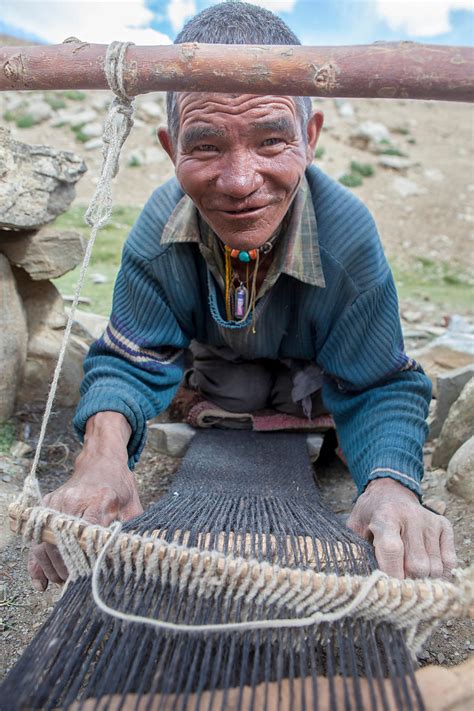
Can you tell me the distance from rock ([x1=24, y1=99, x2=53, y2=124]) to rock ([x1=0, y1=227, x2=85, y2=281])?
841cm

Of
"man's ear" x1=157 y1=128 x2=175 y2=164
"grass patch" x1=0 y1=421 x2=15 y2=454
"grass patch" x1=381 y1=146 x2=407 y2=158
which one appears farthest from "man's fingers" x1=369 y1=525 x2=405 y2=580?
"grass patch" x1=381 y1=146 x2=407 y2=158

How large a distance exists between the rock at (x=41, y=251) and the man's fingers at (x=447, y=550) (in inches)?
74.4

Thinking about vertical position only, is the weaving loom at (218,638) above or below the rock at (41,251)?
below

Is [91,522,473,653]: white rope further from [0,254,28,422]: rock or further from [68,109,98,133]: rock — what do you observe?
[68,109,98,133]: rock

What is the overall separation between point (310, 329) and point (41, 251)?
1241mm

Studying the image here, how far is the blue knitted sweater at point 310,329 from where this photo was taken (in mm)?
1777

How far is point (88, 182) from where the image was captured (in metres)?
8.45

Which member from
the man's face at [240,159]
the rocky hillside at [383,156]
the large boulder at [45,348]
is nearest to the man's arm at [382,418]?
the man's face at [240,159]

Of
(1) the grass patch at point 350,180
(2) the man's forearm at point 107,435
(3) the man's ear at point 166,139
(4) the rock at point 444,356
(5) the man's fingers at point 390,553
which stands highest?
(3) the man's ear at point 166,139

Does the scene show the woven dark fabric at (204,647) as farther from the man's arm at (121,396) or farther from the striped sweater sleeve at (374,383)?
the striped sweater sleeve at (374,383)

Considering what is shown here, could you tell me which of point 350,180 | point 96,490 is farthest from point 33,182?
point 350,180

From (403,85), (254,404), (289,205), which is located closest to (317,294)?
(289,205)

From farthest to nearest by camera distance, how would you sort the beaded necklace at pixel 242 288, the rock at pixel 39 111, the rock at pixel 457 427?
the rock at pixel 39 111 → the rock at pixel 457 427 → the beaded necklace at pixel 242 288

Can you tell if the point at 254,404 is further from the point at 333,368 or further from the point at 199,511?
the point at 199,511
